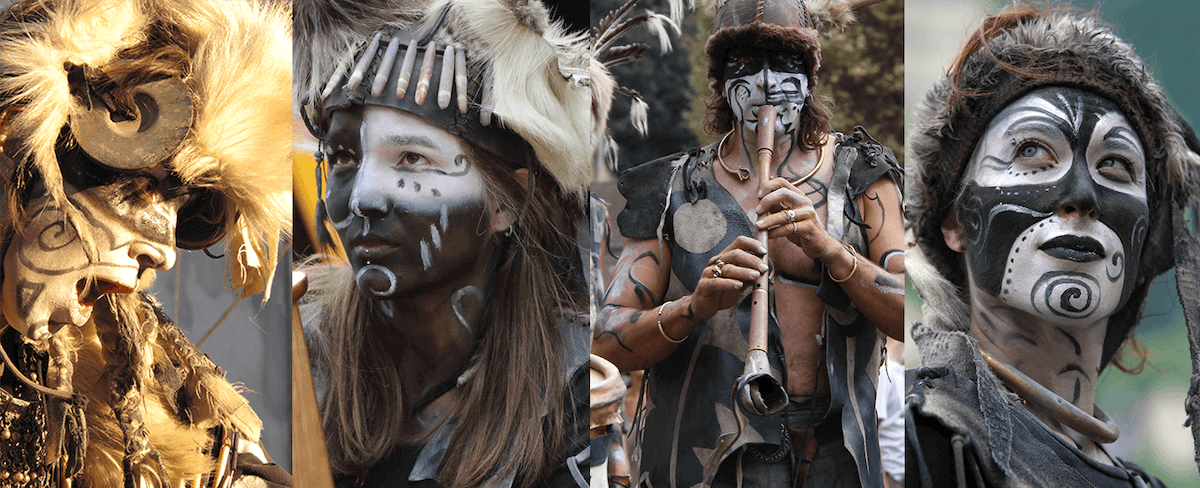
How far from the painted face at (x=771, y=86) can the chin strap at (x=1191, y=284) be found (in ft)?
3.42

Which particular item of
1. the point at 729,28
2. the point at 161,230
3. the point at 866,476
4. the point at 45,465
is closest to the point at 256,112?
the point at 161,230

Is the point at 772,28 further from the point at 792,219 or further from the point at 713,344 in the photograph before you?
the point at 713,344

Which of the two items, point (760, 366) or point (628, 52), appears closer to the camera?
point (760, 366)

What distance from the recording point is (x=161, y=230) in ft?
9.44

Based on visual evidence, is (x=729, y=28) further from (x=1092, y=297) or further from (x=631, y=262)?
(x=1092, y=297)

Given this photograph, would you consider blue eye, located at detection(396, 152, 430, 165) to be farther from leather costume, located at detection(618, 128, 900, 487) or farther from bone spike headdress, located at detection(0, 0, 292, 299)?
leather costume, located at detection(618, 128, 900, 487)

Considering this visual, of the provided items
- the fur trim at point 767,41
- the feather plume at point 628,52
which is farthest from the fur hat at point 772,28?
the feather plume at point 628,52

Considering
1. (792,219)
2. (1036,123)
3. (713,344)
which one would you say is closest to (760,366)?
(713,344)

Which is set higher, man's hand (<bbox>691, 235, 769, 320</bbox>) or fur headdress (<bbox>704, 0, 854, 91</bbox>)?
fur headdress (<bbox>704, 0, 854, 91</bbox>)

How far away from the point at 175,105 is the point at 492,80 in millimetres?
853

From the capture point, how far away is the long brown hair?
8.96ft

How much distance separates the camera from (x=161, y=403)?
2.86 m

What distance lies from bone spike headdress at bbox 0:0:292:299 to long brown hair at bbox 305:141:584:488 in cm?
34

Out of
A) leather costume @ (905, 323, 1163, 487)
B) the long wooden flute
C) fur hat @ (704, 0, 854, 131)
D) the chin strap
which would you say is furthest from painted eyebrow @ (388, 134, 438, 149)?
the chin strap
